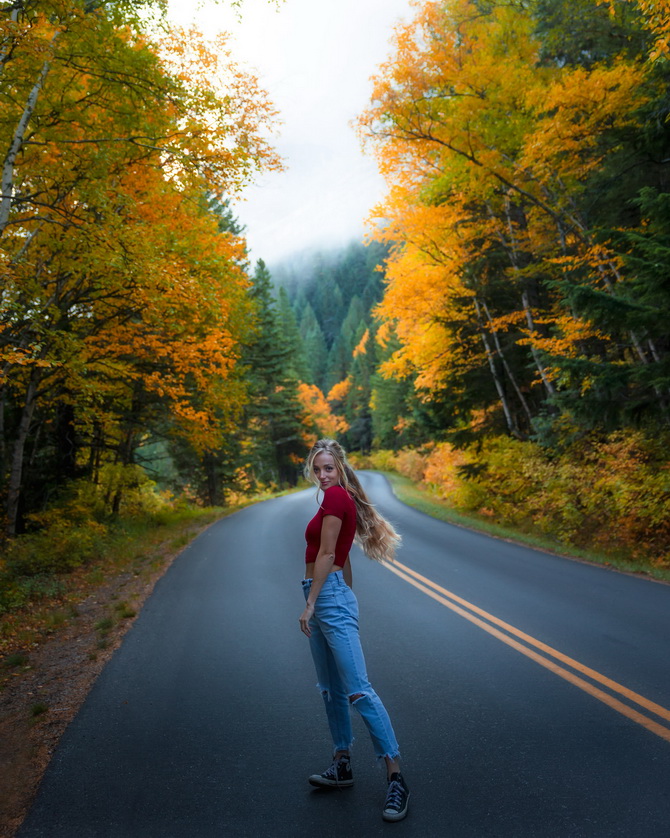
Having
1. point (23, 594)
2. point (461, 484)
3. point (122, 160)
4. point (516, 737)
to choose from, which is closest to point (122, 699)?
point (516, 737)

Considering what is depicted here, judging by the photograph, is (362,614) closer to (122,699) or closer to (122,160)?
(122,699)

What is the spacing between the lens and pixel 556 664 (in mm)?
5020

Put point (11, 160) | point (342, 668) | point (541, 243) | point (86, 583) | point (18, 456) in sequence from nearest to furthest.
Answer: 1. point (342, 668)
2. point (11, 160)
3. point (86, 583)
4. point (18, 456)
5. point (541, 243)

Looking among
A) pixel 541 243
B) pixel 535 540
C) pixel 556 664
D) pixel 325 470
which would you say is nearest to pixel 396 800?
pixel 325 470

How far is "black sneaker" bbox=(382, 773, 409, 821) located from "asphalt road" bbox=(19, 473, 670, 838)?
2.9 inches

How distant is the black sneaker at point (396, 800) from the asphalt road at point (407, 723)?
7cm

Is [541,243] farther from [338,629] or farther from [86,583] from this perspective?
[338,629]

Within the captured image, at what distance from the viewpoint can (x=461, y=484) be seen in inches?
768

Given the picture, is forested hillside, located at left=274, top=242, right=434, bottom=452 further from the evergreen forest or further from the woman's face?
the woman's face

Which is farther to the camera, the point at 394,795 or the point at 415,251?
the point at 415,251

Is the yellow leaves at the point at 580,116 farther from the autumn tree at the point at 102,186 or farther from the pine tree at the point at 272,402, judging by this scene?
the pine tree at the point at 272,402

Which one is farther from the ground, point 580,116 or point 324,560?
point 580,116

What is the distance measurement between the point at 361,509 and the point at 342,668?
98 centimetres

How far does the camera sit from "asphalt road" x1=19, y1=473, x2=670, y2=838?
3.01 meters
